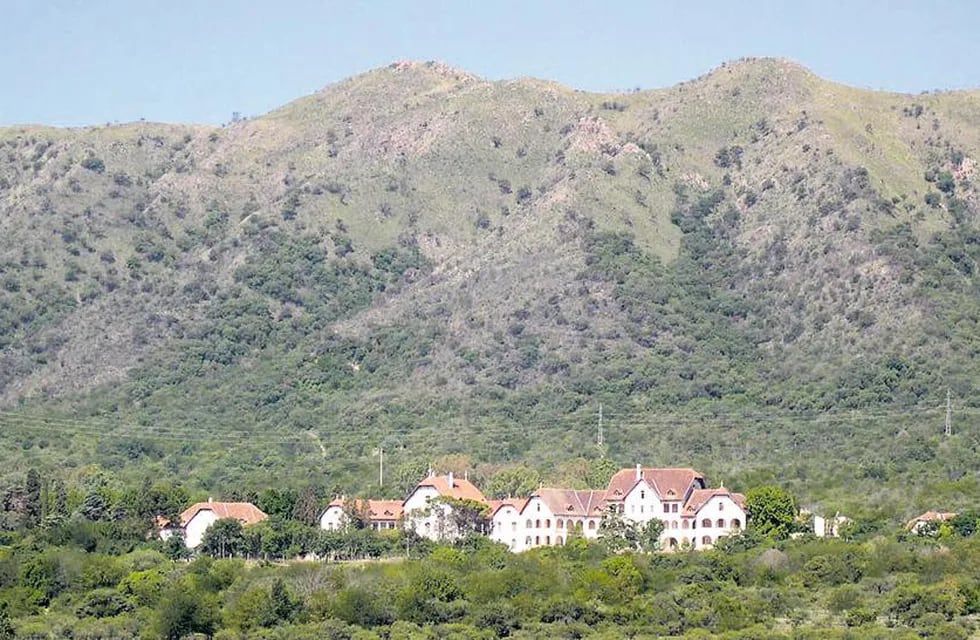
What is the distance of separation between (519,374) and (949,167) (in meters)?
44.8

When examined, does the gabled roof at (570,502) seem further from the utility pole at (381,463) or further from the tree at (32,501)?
the tree at (32,501)

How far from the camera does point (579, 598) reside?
113 m

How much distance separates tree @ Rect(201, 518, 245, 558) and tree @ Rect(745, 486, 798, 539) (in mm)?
27049

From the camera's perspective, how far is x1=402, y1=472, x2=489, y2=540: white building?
5290 inches

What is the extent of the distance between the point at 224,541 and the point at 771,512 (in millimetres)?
28787

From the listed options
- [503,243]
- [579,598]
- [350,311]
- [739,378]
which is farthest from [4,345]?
[579,598]

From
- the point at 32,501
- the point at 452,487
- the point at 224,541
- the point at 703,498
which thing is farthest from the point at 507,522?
the point at 32,501

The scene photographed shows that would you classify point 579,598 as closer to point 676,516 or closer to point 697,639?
point 697,639

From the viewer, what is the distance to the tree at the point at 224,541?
5079 inches

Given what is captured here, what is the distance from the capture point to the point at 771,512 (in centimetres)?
13050

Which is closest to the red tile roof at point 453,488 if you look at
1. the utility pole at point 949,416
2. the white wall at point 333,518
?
the white wall at point 333,518

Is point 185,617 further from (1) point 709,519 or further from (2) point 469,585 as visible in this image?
(1) point 709,519

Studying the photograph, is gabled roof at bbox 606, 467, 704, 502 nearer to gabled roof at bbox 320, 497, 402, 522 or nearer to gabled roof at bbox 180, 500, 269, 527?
gabled roof at bbox 320, 497, 402, 522

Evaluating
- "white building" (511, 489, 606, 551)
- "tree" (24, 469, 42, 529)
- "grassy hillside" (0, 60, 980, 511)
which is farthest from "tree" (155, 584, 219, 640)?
"grassy hillside" (0, 60, 980, 511)
